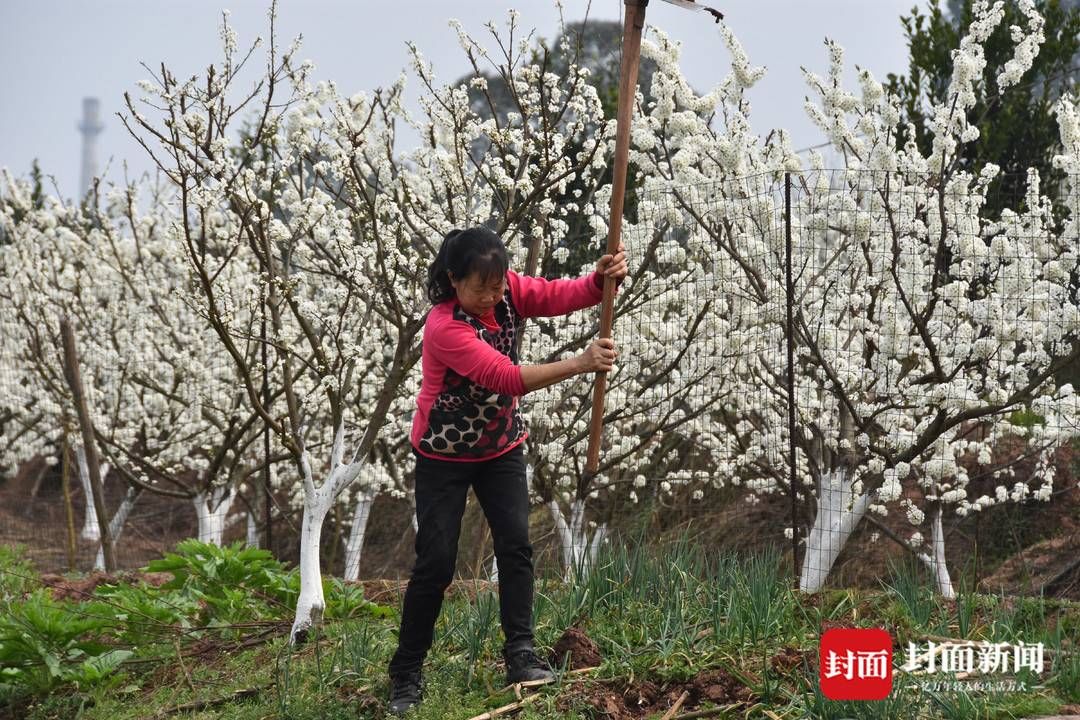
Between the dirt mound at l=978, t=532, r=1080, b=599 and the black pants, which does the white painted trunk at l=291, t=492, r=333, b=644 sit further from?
the dirt mound at l=978, t=532, r=1080, b=599

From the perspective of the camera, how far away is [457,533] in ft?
12.4

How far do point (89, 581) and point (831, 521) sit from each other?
185 inches

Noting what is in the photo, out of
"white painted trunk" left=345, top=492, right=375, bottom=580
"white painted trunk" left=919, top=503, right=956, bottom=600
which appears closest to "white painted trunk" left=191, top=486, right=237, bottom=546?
"white painted trunk" left=345, top=492, right=375, bottom=580

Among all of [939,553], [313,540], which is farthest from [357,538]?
[939,553]

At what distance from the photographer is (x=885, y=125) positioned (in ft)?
23.1

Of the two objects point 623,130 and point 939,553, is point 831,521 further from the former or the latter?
point 623,130

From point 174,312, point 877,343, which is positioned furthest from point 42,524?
point 877,343

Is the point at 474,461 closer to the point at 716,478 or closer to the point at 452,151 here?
the point at 452,151

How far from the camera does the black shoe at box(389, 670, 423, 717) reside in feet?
12.3

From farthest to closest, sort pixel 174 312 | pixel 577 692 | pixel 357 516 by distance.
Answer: pixel 174 312 → pixel 357 516 → pixel 577 692

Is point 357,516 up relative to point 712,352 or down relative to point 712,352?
down

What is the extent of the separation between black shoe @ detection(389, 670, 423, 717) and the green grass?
5 centimetres

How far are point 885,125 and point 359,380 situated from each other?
4139mm

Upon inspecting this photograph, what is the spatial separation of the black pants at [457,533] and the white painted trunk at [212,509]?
670 centimetres
